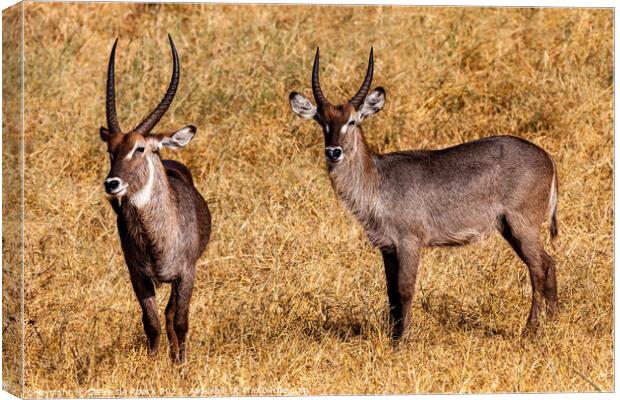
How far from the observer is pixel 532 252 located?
7.82 m

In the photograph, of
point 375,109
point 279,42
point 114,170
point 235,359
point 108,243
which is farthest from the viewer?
point 279,42

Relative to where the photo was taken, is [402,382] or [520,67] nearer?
[402,382]

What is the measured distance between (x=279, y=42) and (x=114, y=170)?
4361mm

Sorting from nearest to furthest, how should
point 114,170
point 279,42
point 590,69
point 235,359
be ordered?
point 114,170
point 235,359
point 590,69
point 279,42

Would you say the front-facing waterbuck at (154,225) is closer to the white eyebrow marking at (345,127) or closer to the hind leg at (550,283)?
the white eyebrow marking at (345,127)

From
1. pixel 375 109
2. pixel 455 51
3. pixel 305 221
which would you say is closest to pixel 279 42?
pixel 455 51

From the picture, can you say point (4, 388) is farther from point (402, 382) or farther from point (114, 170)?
point (402, 382)

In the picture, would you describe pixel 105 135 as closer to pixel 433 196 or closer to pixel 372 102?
pixel 372 102

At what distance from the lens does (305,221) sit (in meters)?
9.12

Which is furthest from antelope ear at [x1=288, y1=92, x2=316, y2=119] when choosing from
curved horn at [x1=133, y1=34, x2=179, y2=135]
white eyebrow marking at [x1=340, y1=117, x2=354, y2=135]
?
curved horn at [x1=133, y1=34, x2=179, y2=135]

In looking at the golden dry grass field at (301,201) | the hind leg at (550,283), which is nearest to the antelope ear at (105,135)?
the golden dry grass field at (301,201)

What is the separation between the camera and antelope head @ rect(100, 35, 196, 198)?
6.63m

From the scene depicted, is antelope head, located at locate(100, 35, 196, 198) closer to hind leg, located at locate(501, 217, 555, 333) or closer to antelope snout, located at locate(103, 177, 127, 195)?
antelope snout, located at locate(103, 177, 127, 195)

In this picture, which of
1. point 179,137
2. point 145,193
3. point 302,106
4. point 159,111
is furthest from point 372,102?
point 145,193
